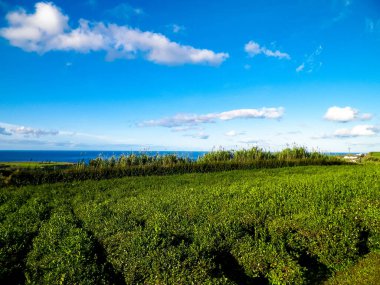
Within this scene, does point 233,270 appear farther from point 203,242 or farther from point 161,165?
point 161,165

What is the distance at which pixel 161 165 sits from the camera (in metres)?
27.0

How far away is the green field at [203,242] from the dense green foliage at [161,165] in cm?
949

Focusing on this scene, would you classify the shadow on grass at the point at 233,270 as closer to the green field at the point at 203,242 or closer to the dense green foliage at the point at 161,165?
the green field at the point at 203,242

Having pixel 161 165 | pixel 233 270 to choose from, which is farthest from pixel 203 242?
pixel 161 165

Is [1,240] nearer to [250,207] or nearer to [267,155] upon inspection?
[250,207]

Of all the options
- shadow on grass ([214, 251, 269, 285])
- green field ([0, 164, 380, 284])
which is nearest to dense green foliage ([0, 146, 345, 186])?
green field ([0, 164, 380, 284])

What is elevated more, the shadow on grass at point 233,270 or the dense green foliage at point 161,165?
the dense green foliage at point 161,165

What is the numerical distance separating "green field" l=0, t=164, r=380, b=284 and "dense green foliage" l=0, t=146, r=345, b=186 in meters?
9.49

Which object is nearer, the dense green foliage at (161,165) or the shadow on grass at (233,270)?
the shadow on grass at (233,270)

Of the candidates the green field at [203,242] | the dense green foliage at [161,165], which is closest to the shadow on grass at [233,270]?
the green field at [203,242]

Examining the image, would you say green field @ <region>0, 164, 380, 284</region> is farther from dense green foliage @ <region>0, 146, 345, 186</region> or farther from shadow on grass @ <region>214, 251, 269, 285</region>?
dense green foliage @ <region>0, 146, 345, 186</region>

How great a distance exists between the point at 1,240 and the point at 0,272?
1.94 metres

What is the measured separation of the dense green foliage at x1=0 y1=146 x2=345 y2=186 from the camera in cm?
2284

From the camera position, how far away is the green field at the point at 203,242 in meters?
7.48
